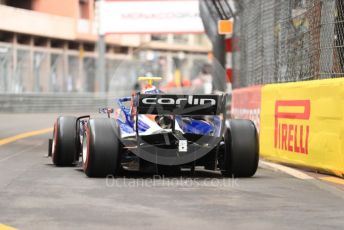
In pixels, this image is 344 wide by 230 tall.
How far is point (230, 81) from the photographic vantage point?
67.5ft

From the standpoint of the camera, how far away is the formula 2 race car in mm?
9227

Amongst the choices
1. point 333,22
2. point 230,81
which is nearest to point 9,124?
point 230,81

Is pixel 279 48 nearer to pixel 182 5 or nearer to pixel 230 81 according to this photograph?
pixel 230 81

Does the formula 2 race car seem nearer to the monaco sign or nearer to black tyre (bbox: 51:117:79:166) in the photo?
black tyre (bbox: 51:117:79:166)

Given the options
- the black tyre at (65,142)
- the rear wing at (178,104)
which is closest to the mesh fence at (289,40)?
the rear wing at (178,104)

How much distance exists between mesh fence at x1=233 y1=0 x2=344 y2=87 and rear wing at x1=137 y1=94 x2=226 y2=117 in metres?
2.18

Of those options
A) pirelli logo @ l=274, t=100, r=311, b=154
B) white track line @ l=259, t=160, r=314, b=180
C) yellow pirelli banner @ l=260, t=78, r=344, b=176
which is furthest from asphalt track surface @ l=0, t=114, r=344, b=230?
pirelli logo @ l=274, t=100, r=311, b=154

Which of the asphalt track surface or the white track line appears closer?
the asphalt track surface

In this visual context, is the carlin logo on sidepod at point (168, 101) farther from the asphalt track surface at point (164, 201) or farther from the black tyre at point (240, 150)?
the asphalt track surface at point (164, 201)

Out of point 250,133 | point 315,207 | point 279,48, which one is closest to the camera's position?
point 315,207

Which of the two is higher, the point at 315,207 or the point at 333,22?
the point at 333,22

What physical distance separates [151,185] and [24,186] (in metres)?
1.30

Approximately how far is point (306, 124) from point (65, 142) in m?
3.03

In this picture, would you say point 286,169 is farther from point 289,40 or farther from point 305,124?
point 289,40
